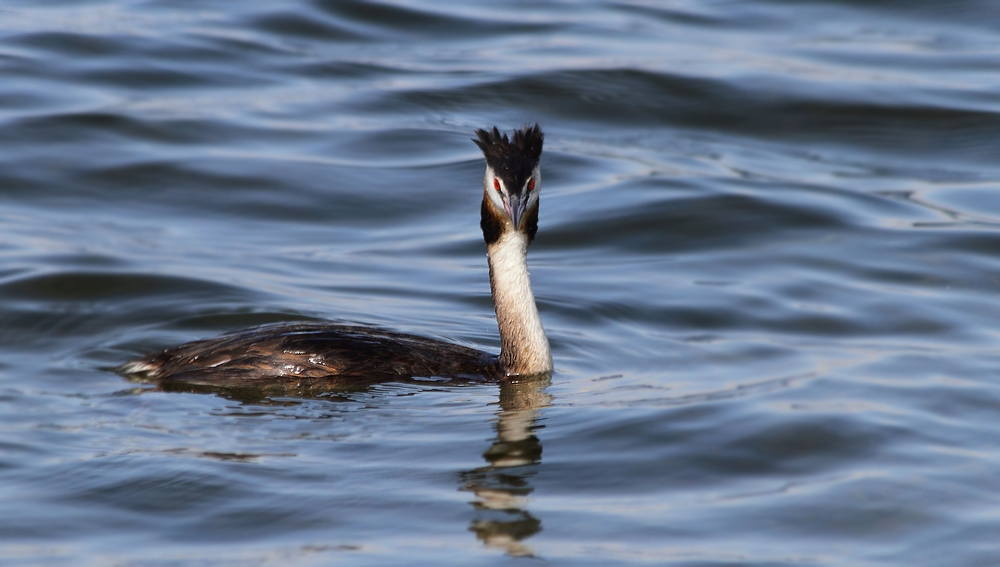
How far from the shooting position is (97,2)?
19.8m

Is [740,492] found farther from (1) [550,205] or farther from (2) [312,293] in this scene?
(1) [550,205]

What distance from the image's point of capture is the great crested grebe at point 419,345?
27.6 feet

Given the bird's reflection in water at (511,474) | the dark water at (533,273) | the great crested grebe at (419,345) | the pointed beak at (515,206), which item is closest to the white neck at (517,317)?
the great crested grebe at (419,345)

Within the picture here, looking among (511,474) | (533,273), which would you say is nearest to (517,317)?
(511,474)

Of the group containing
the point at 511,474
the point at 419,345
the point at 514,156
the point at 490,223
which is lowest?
the point at 511,474

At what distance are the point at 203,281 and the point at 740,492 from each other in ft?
16.8

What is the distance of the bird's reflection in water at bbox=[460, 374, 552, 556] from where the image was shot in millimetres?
6418

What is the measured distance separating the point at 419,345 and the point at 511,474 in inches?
71.7

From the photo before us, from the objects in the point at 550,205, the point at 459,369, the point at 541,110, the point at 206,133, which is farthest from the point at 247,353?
A: the point at 541,110

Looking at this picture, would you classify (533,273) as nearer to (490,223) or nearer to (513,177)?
(490,223)

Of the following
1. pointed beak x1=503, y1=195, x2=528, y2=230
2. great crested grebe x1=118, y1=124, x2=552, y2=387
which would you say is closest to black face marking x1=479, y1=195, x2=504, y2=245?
great crested grebe x1=118, y1=124, x2=552, y2=387

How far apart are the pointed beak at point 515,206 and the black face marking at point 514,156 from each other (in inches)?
1.6

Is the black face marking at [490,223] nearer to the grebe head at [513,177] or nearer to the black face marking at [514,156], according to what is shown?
the grebe head at [513,177]

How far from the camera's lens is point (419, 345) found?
8.80m
